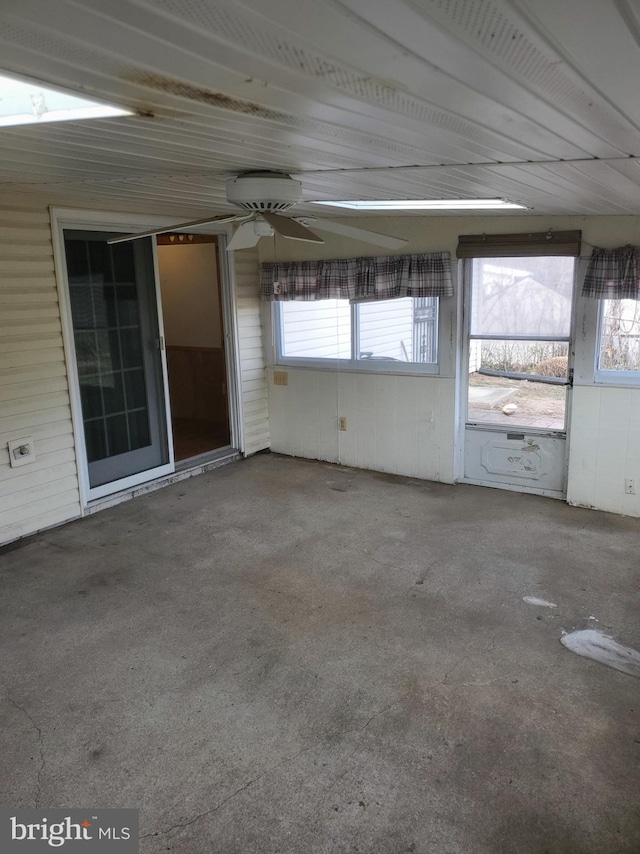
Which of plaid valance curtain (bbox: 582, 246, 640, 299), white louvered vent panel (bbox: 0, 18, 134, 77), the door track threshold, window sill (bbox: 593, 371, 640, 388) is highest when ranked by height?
white louvered vent panel (bbox: 0, 18, 134, 77)

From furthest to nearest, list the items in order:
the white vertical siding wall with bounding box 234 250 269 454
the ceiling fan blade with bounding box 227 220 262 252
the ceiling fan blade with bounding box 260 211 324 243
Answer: the white vertical siding wall with bounding box 234 250 269 454 < the ceiling fan blade with bounding box 227 220 262 252 < the ceiling fan blade with bounding box 260 211 324 243

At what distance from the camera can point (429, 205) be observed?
3961mm

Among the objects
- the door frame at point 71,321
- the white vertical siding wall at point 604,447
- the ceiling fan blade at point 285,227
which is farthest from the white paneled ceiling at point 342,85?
the white vertical siding wall at point 604,447

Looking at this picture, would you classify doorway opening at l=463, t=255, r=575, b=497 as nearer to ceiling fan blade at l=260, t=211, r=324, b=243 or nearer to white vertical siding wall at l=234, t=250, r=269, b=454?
white vertical siding wall at l=234, t=250, r=269, b=454

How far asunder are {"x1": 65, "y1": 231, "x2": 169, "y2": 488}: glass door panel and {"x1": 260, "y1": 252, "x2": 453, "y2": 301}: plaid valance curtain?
1.25 m

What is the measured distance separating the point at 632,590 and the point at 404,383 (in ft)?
8.32

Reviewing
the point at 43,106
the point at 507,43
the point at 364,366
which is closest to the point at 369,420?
the point at 364,366

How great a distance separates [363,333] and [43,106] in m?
4.06

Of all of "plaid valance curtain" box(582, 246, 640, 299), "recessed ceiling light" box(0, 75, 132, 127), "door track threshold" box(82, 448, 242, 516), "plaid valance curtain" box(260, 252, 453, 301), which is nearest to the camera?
"recessed ceiling light" box(0, 75, 132, 127)

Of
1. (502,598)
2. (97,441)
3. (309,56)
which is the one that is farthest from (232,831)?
(97,441)

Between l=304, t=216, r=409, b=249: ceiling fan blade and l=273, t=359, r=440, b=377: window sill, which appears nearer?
l=304, t=216, r=409, b=249: ceiling fan blade

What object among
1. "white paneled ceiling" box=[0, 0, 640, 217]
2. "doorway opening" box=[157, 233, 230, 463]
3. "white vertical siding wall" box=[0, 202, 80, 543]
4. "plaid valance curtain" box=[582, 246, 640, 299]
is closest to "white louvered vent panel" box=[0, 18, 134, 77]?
"white paneled ceiling" box=[0, 0, 640, 217]

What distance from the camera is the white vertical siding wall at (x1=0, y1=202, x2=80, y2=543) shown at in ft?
13.3

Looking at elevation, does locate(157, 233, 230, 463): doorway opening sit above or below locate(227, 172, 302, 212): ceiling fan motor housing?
below
